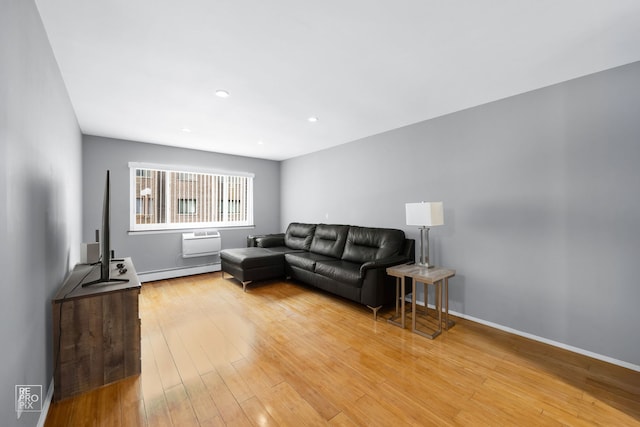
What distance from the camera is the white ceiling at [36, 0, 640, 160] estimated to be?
1.58 meters

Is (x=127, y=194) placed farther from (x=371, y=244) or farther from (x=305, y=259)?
(x=371, y=244)

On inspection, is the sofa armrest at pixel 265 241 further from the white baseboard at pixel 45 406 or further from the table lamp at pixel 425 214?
the white baseboard at pixel 45 406

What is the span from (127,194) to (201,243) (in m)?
1.44

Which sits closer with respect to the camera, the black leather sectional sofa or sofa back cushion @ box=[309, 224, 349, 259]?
the black leather sectional sofa

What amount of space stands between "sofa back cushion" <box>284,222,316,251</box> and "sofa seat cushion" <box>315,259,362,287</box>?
110 cm

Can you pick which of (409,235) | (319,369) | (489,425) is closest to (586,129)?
(409,235)

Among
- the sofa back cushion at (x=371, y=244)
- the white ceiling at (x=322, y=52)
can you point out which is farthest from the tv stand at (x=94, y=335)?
the sofa back cushion at (x=371, y=244)

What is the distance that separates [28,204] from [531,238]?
12.8 feet

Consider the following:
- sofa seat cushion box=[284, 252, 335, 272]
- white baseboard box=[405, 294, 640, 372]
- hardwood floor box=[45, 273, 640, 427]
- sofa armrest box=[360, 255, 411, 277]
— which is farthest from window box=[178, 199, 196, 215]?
white baseboard box=[405, 294, 640, 372]

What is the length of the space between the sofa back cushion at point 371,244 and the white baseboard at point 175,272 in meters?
2.79

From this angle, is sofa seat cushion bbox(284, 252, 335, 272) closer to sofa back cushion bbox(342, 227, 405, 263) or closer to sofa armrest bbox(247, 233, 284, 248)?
sofa back cushion bbox(342, 227, 405, 263)

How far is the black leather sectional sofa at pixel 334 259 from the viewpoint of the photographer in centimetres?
308

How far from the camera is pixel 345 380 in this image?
76.8 inches

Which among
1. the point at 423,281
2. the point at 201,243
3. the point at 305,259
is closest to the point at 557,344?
the point at 423,281
